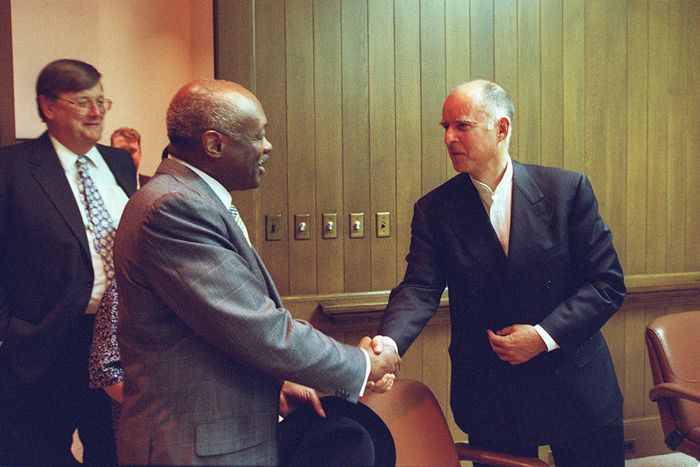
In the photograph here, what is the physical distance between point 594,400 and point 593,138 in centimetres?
172

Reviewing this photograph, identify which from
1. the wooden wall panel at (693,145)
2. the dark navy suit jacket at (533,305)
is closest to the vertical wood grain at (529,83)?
the wooden wall panel at (693,145)

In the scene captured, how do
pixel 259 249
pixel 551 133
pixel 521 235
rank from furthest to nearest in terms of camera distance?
pixel 551 133
pixel 259 249
pixel 521 235

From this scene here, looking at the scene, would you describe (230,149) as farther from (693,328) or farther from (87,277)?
(693,328)

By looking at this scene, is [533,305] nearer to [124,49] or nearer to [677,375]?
[677,375]

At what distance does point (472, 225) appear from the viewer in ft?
8.04

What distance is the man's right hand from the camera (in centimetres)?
206

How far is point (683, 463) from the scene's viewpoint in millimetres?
3850

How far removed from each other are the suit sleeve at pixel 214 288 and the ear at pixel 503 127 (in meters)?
1.03

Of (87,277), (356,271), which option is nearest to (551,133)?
(356,271)

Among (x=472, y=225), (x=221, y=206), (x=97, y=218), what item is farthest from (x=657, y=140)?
(x=221, y=206)

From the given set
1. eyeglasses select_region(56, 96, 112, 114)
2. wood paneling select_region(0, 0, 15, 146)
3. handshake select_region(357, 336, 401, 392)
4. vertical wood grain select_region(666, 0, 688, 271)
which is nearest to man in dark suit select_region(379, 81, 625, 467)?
handshake select_region(357, 336, 401, 392)

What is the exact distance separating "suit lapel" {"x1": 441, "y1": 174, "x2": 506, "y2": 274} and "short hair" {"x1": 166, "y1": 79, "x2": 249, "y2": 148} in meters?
0.89

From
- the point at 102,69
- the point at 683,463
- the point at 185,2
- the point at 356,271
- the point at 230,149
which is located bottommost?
the point at 683,463

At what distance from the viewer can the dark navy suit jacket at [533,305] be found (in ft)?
7.82
